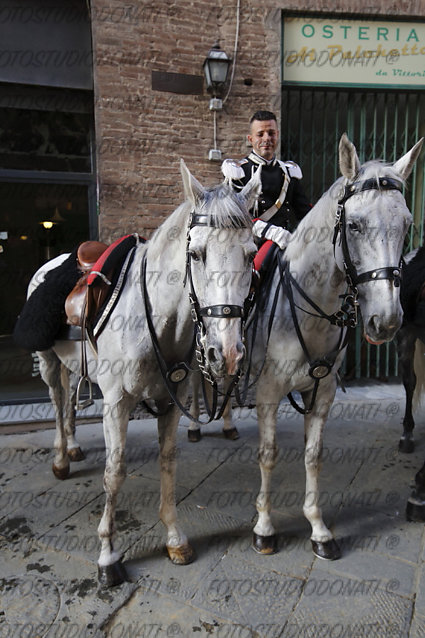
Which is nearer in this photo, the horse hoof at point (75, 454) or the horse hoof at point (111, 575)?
the horse hoof at point (111, 575)

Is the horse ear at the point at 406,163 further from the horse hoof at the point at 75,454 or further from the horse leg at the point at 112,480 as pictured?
the horse hoof at the point at 75,454

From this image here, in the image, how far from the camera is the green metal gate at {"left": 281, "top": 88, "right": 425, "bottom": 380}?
6156 mm

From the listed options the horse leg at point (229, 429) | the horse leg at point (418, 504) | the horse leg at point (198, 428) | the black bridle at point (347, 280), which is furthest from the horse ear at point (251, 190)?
the horse leg at point (229, 429)

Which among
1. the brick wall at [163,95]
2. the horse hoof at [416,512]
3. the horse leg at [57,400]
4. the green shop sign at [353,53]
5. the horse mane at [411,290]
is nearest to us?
the horse hoof at [416,512]

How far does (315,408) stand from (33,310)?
7.67 feet

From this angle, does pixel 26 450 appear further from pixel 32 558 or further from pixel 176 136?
pixel 176 136

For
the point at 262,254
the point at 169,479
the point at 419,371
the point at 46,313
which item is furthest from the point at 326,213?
the point at 419,371

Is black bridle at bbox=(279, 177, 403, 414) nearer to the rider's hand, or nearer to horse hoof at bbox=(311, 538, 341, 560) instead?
the rider's hand

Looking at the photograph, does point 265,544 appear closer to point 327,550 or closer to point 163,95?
point 327,550

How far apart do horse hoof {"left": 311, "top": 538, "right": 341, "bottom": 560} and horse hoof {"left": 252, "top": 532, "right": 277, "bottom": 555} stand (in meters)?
0.29

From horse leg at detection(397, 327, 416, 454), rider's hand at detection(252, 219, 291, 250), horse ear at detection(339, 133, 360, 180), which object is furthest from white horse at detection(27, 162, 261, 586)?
horse leg at detection(397, 327, 416, 454)

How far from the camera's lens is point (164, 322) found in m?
2.54

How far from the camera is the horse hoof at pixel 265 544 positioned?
2938mm

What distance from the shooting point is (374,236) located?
2.26 meters
